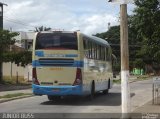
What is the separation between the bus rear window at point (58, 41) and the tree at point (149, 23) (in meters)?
3.11

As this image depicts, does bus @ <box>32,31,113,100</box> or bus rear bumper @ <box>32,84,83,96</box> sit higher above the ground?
bus @ <box>32,31,113,100</box>

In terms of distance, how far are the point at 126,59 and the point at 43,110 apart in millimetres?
4941

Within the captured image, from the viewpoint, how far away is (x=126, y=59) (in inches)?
663

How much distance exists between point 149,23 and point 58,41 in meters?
4.59

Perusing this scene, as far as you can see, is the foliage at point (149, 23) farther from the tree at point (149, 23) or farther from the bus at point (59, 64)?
the bus at point (59, 64)

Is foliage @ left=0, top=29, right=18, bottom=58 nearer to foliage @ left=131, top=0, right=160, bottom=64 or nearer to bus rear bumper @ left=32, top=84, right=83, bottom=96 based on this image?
bus rear bumper @ left=32, top=84, right=83, bottom=96

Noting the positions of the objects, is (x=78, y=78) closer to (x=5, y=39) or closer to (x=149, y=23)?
(x=149, y=23)

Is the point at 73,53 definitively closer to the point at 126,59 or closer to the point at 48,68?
the point at 48,68

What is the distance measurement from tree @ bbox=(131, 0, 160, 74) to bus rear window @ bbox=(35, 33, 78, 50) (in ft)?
10.2

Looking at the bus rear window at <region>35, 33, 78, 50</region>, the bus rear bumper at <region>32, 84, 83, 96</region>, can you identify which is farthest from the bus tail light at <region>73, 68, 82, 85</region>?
the bus rear window at <region>35, 33, 78, 50</region>

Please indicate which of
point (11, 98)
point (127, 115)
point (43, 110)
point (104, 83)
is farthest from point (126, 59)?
point (104, 83)

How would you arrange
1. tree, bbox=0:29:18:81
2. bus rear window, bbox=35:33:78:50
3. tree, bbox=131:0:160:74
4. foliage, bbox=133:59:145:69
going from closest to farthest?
1. tree, bbox=131:0:160:74
2. bus rear window, bbox=35:33:78:50
3. tree, bbox=0:29:18:81
4. foliage, bbox=133:59:145:69

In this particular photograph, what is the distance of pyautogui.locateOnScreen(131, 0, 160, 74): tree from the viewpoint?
2112 centimetres

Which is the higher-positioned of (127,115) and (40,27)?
(40,27)
